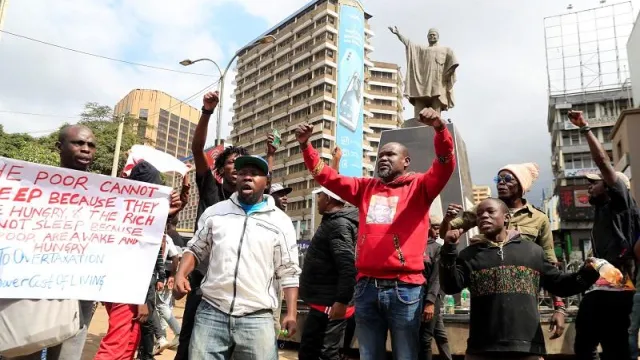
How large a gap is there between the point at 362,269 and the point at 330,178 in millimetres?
746

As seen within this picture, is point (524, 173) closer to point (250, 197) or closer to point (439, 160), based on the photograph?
point (439, 160)

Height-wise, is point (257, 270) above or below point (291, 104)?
below

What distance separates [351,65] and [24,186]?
61.9 m

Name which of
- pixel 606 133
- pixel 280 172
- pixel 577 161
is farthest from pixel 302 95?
pixel 606 133

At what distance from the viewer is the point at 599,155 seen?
368cm

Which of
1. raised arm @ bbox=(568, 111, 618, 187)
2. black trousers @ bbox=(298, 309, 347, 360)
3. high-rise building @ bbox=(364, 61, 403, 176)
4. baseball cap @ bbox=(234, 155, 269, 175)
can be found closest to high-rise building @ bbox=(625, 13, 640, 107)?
raised arm @ bbox=(568, 111, 618, 187)

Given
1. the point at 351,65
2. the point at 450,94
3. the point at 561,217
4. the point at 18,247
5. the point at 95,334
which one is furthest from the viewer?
the point at 351,65

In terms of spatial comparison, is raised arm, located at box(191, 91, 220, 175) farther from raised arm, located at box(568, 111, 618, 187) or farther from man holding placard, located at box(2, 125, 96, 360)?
raised arm, located at box(568, 111, 618, 187)

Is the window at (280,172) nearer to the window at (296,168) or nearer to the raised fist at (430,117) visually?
the window at (296,168)

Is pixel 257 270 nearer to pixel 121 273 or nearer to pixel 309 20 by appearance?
pixel 121 273

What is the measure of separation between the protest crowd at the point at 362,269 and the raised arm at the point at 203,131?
0.03 feet

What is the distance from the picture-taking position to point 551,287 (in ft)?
10.3

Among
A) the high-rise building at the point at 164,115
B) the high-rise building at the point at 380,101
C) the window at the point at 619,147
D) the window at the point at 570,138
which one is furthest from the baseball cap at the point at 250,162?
the high-rise building at the point at 380,101

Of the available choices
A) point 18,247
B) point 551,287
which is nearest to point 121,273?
point 18,247
